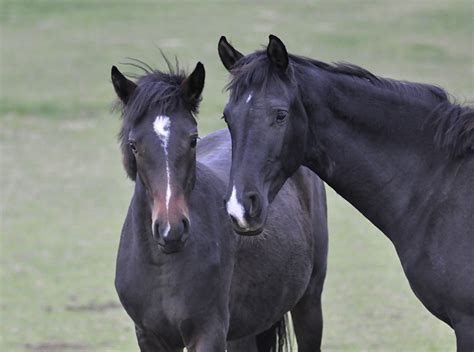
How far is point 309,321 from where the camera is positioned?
8.06 m

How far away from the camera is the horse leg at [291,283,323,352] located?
8055 mm

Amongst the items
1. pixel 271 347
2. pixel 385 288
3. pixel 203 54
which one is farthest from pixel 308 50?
pixel 271 347

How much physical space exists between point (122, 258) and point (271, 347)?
1883mm

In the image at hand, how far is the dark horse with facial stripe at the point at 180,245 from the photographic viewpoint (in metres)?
6.07

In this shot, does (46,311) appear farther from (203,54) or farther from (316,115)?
(203,54)

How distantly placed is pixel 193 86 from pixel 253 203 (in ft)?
3.78

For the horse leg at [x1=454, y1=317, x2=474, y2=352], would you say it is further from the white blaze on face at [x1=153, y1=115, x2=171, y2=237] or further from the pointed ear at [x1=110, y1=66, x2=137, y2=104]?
the pointed ear at [x1=110, y1=66, x2=137, y2=104]

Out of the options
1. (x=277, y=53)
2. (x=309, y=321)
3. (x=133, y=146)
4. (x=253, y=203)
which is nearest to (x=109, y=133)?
(x=309, y=321)

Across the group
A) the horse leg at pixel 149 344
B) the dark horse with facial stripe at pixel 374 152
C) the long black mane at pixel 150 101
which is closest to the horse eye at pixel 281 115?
the dark horse with facial stripe at pixel 374 152

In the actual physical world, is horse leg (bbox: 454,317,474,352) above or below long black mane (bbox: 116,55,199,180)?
below

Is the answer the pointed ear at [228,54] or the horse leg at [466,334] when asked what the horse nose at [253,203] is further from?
the horse leg at [466,334]

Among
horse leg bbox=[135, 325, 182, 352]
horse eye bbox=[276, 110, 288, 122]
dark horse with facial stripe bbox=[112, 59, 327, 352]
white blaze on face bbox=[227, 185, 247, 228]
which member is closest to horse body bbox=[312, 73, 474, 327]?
horse eye bbox=[276, 110, 288, 122]

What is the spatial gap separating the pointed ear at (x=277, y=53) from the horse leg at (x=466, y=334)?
1.59 m

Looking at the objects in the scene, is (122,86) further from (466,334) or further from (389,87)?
(466,334)
